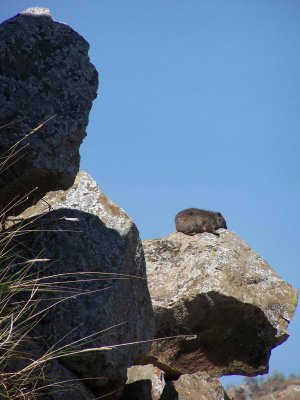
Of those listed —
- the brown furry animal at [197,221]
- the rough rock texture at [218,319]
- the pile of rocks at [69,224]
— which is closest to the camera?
the pile of rocks at [69,224]

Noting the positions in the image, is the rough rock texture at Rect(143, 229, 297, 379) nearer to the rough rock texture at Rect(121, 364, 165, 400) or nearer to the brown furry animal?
the rough rock texture at Rect(121, 364, 165, 400)

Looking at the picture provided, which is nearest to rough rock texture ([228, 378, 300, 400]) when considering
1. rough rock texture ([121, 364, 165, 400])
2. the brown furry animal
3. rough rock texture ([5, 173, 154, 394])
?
the brown furry animal

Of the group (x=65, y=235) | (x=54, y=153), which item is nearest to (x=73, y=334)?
(x=65, y=235)

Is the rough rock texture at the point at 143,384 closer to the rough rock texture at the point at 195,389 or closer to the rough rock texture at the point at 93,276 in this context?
the rough rock texture at the point at 195,389

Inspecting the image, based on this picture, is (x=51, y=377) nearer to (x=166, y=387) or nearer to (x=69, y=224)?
(x=69, y=224)

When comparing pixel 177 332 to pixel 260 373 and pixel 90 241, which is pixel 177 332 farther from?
pixel 90 241

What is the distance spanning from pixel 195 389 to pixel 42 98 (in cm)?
418

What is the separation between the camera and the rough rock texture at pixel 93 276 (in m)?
7.59

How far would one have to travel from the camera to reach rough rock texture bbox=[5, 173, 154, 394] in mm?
7594

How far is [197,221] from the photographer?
55.4 feet

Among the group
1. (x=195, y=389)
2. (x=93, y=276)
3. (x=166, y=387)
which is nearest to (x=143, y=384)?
(x=166, y=387)

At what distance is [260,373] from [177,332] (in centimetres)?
124

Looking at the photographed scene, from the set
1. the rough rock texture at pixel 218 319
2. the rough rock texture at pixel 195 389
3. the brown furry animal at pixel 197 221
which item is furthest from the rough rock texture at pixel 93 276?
the brown furry animal at pixel 197 221

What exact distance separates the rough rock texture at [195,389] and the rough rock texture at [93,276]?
1147 millimetres
